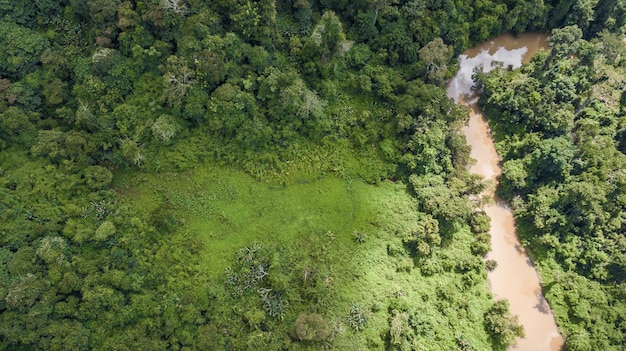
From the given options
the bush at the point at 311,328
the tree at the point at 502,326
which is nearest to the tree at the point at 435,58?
the tree at the point at 502,326

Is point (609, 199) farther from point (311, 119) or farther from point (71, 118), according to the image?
point (71, 118)

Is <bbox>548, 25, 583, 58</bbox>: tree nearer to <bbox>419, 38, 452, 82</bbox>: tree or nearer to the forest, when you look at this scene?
the forest

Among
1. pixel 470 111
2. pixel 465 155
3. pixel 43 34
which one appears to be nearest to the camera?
pixel 43 34

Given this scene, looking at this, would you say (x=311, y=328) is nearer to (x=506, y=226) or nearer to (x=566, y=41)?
(x=506, y=226)

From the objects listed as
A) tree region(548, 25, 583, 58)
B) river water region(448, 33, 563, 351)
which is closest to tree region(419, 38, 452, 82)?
river water region(448, 33, 563, 351)

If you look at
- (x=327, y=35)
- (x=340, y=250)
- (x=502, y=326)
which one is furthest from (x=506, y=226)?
(x=327, y=35)

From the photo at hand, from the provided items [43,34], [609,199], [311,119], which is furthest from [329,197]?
[43,34]

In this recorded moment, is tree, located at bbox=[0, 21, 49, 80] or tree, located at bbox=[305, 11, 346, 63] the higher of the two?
tree, located at bbox=[305, 11, 346, 63]
